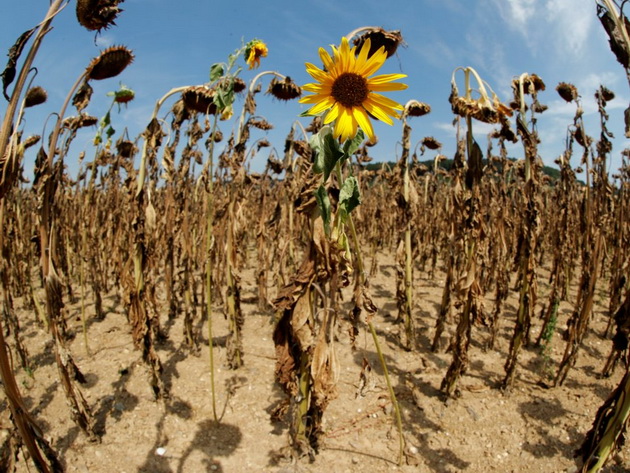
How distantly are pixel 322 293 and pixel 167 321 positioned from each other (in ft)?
13.5

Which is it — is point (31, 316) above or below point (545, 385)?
below

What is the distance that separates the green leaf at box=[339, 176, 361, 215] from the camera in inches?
66.4

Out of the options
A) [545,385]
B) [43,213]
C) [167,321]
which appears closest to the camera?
[43,213]

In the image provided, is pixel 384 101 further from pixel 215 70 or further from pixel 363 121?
pixel 215 70

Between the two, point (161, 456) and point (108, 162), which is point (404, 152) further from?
point (108, 162)

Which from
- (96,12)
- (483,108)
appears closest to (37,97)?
(96,12)

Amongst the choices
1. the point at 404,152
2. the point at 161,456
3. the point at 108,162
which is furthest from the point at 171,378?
the point at 108,162

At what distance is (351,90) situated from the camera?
164cm

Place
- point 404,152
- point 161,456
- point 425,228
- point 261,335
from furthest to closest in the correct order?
point 425,228
point 261,335
point 404,152
point 161,456

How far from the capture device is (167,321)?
213 inches

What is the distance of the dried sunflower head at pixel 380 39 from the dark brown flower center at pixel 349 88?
18.2 inches

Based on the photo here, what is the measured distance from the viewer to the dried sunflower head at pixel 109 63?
76.2 inches

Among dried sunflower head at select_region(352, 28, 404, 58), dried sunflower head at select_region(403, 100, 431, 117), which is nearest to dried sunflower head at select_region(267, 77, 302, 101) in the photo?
dried sunflower head at select_region(403, 100, 431, 117)

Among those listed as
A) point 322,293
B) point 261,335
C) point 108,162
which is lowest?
point 261,335
